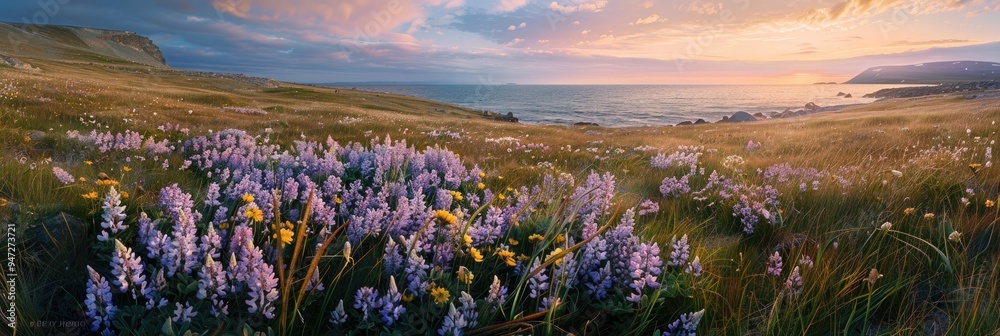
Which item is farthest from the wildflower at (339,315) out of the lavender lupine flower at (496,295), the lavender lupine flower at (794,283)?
the lavender lupine flower at (794,283)

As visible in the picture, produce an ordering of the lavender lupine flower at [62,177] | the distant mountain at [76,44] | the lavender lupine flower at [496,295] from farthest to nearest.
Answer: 1. the distant mountain at [76,44]
2. the lavender lupine flower at [62,177]
3. the lavender lupine flower at [496,295]

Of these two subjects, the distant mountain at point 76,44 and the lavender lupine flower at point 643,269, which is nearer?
the lavender lupine flower at point 643,269

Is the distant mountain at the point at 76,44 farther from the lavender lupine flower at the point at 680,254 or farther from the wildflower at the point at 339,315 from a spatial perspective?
the lavender lupine flower at the point at 680,254

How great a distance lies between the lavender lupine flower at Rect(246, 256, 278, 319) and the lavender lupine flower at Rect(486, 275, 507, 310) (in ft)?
2.83

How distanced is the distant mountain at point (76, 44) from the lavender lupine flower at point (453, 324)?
6981cm

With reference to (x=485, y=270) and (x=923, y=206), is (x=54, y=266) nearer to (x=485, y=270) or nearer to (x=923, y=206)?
(x=485, y=270)

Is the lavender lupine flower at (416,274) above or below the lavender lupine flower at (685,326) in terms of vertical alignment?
above

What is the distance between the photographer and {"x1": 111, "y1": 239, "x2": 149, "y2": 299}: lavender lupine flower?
1847 mm

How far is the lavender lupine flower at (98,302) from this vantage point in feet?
A: 5.91

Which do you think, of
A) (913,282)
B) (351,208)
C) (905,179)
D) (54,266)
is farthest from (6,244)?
(905,179)

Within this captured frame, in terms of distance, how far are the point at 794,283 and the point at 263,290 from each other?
2582mm

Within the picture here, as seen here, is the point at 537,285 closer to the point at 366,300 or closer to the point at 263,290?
the point at 366,300

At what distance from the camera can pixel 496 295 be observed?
6.75 feet

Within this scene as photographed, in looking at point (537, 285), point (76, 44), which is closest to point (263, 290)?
point (537, 285)
